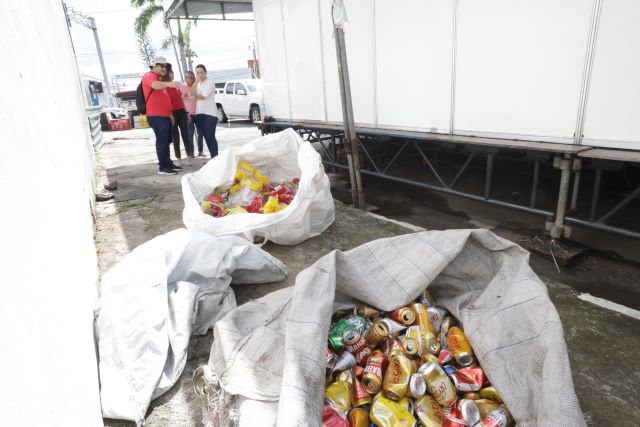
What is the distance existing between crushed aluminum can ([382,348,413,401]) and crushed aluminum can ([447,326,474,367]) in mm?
251

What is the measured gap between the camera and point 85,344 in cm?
174

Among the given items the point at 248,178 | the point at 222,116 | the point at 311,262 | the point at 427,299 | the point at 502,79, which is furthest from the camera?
the point at 222,116

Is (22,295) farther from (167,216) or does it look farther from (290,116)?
(290,116)

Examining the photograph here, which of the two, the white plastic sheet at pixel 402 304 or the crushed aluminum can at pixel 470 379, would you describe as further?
the crushed aluminum can at pixel 470 379

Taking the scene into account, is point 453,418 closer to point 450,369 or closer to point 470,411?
point 470,411

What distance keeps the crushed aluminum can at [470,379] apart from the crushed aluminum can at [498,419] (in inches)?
5.3

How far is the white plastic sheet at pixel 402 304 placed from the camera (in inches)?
56.3

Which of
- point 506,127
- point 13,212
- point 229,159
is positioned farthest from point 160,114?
point 13,212

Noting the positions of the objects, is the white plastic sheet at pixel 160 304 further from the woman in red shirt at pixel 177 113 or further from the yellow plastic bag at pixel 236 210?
the woman in red shirt at pixel 177 113

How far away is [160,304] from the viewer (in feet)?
7.22

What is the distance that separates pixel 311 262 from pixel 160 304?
4.62ft

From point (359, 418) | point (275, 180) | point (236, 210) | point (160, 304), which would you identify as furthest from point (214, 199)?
point (359, 418)

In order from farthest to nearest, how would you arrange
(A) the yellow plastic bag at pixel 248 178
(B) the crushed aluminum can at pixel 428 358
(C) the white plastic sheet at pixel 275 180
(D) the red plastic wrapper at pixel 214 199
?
(A) the yellow plastic bag at pixel 248 178
(D) the red plastic wrapper at pixel 214 199
(C) the white plastic sheet at pixel 275 180
(B) the crushed aluminum can at pixel 428 358

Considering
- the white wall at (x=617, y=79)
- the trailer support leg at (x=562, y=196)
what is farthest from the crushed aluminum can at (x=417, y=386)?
the white wall at (x=617, y=79)
